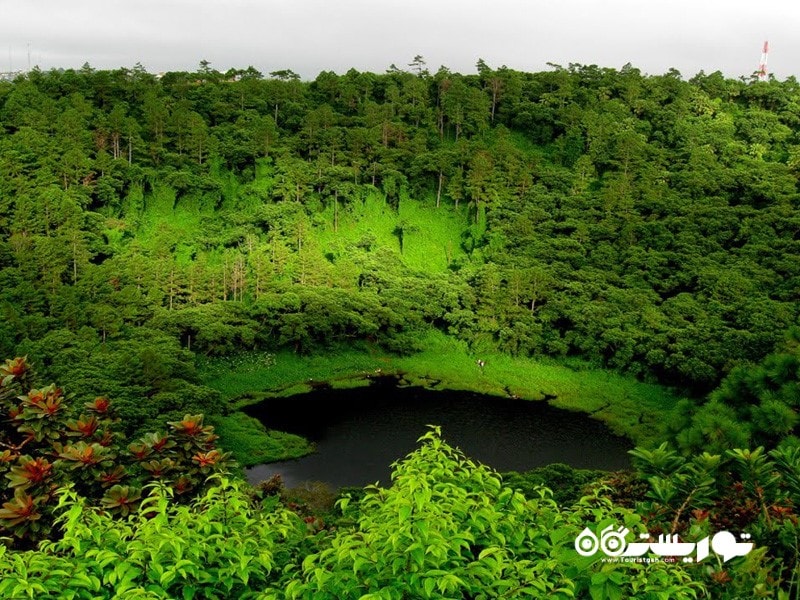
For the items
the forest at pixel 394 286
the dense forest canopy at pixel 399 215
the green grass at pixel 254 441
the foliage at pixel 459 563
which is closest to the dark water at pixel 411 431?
the green grass at pixel 254 441

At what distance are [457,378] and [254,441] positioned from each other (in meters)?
13.5

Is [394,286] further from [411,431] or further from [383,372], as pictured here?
[411,431]

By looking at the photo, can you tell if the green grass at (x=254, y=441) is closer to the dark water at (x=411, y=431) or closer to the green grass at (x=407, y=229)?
the dark water at (x=411, y=431)

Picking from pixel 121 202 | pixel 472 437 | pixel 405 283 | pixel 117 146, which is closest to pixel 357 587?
pixel 472 437

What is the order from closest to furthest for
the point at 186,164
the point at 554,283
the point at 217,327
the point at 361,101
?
the point at 217,327 < the point at 554,283 < the point at 186,164 < the point at 361,101

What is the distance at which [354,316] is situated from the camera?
38.1m

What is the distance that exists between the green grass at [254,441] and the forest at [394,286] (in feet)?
1.25

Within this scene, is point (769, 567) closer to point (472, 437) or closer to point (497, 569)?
point (497, 569)

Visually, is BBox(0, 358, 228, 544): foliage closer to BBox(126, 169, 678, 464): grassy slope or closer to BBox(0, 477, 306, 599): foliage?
BBox(0, 477, 306, 599): foliage

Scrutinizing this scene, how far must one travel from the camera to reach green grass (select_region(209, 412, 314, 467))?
27.1 meters

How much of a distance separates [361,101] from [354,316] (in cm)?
2901

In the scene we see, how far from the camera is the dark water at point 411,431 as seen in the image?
89.3ft

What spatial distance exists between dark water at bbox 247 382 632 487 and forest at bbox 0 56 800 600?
264cm

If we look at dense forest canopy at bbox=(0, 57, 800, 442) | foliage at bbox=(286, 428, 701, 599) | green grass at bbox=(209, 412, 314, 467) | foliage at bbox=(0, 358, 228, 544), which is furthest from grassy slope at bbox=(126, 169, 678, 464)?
foliage at bbox=(286, 428, 701, 599)
